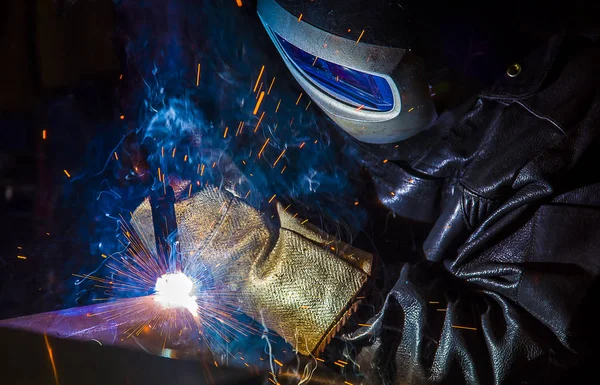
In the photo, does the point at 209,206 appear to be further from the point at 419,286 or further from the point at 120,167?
the point at 419,286

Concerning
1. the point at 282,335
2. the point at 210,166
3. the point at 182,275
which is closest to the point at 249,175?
the point at 210,166

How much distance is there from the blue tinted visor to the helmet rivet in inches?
14.1

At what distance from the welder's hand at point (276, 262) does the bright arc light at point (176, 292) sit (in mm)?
101

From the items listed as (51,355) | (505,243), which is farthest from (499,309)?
(51,355)

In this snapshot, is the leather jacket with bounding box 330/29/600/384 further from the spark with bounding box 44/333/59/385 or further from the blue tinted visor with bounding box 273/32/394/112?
the spark with bounding box 44/333/59/385

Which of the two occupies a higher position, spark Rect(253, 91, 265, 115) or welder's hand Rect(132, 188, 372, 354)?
spark Rect(253, 91, 265, 115)

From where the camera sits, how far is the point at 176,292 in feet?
5.95

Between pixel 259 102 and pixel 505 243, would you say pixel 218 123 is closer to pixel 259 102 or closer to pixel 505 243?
pixel 259 102

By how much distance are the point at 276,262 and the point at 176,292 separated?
438 mm

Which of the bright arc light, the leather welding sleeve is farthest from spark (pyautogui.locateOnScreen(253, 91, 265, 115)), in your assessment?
the leather welding sleeve

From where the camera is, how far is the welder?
4.29 ft

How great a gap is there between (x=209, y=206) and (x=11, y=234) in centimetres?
84

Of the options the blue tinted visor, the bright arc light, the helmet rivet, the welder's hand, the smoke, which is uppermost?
the helmet rivet

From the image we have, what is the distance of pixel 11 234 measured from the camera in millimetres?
1865
